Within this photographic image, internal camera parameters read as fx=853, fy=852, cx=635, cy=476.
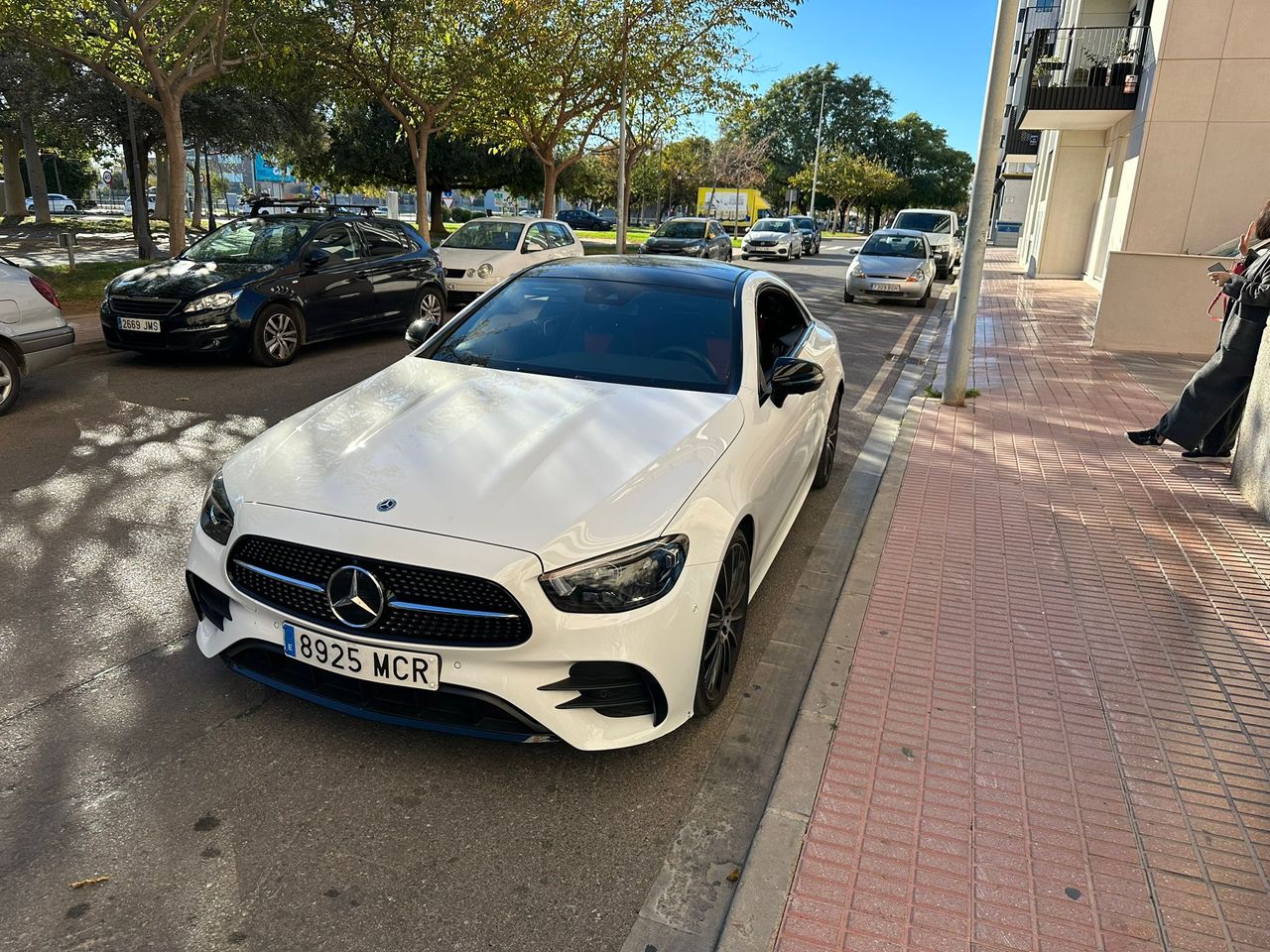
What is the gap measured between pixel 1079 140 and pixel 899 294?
10644 mm

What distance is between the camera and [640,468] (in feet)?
9.77

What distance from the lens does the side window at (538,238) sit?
47.7 ft

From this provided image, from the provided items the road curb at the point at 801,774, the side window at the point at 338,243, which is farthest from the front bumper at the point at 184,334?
the road curb at the point at 801,774

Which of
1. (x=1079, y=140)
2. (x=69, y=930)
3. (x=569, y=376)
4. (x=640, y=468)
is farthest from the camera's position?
(x=1079, y=140)

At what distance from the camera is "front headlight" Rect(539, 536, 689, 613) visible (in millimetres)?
2553

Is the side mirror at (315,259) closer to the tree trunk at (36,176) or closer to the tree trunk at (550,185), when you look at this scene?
the tree trunk at (550,185)

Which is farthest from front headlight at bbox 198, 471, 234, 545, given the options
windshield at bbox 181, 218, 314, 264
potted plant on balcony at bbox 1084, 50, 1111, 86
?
potted plant on balcony at bbox 1084, 50, 1111, 86

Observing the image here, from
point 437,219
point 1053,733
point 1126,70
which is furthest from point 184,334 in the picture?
point 437,219

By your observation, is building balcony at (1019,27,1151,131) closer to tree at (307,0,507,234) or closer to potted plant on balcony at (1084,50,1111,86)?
potted plant on balcony at (1084,50,1111,86)

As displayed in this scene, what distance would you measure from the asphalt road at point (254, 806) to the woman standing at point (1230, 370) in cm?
420

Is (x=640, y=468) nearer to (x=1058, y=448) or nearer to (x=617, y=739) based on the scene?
(x=617, y=739)

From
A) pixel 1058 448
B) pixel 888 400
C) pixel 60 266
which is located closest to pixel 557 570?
pixel 1058 448

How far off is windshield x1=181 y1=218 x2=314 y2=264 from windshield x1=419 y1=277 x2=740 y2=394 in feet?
19.5

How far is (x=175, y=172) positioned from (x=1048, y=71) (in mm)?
18560
